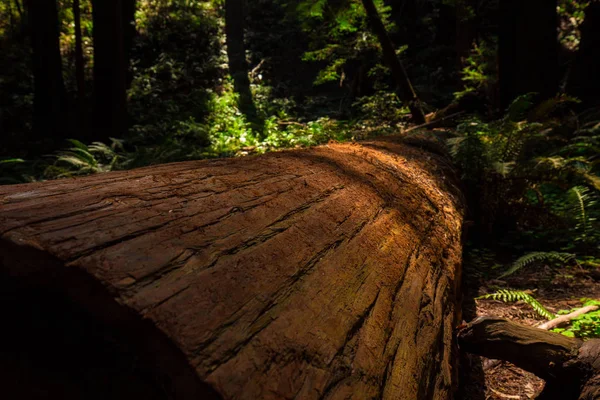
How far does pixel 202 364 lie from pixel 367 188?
1.58 m

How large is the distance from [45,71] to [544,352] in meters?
10.6

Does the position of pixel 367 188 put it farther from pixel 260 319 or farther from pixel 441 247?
pixel 260 319

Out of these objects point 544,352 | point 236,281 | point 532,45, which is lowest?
point 544,352

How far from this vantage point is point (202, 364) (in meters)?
0.79

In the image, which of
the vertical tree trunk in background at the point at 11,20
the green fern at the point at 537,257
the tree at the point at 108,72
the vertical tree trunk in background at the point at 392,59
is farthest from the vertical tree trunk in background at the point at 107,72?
the green fern at the point at 537,257

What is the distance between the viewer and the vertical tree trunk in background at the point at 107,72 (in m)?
8.50

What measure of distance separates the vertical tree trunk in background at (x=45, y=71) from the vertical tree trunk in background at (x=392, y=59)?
23.1 feet

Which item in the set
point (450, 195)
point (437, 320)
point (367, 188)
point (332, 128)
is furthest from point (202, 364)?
point (332, 128)

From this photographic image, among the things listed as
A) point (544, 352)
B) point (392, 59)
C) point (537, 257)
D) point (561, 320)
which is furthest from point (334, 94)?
point (544, 352)

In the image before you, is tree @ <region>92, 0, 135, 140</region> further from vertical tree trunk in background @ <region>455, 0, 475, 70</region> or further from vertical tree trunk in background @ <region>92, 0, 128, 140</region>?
vertical tree trunk in background @ <region>455, 0, 475, 70</region>

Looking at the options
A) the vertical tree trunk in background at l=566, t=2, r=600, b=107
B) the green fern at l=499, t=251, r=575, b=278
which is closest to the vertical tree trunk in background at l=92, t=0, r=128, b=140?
the green fern at l=499, t=251, r=575, b=278

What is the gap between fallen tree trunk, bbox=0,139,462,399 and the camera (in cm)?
87

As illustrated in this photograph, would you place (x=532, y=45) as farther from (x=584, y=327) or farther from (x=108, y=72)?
(x=108, y=72)

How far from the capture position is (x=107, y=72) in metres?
8.52
